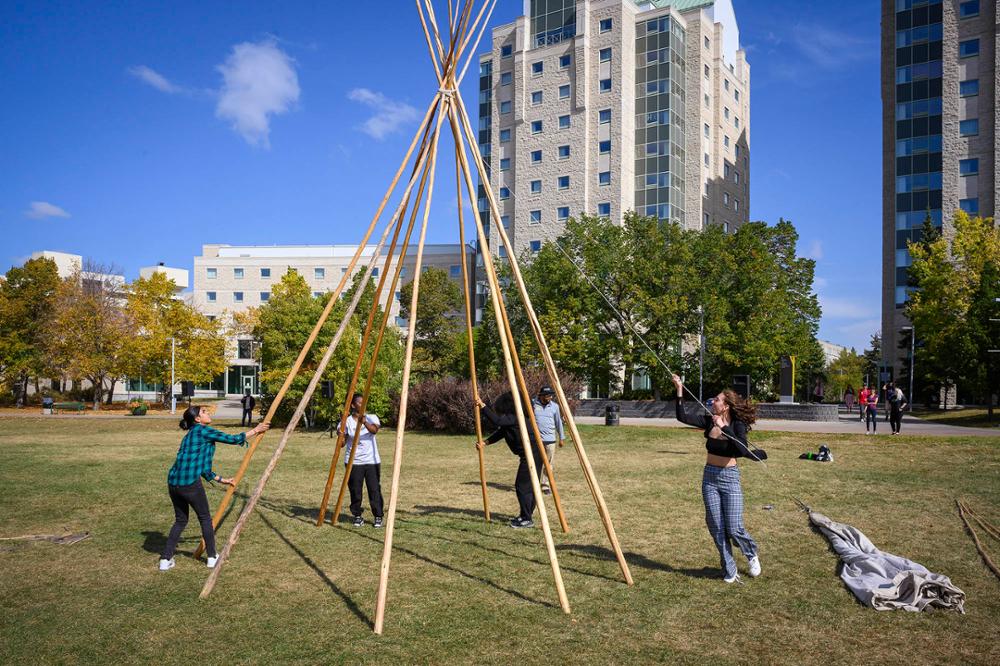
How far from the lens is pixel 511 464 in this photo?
18875mm

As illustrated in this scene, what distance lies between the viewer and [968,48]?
57438 mm

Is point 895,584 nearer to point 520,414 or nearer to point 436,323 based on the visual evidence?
point 520,414

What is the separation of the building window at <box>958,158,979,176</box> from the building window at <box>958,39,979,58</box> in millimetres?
8358

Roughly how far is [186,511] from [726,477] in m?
6.27

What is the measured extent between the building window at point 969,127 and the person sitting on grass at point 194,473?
65.8 metres

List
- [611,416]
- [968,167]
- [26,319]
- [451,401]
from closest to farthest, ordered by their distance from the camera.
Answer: [451,401]
[611,416]
[26,319]
[968,167]

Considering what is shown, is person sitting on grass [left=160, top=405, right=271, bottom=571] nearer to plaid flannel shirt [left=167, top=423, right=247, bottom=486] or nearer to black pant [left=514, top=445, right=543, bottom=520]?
plaid flannel shirt [left=167, top=423, right=247, bottom=486]

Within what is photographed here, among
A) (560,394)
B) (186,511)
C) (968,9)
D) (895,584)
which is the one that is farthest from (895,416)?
(968,9)

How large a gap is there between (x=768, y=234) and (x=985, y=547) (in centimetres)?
3767

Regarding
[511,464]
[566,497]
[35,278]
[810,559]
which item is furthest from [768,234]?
[35,278]

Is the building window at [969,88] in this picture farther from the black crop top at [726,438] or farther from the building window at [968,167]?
the black crop top at [726,438]

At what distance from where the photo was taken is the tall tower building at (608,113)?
204 feet

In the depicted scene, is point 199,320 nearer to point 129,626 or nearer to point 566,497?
point 566,497

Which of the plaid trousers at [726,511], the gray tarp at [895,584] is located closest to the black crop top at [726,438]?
the plaid trousers at [726,511]
